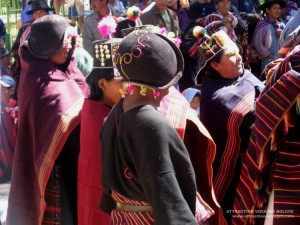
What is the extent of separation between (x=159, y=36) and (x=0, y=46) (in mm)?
6653

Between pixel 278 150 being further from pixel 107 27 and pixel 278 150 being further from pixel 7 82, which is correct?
pixel 7 82

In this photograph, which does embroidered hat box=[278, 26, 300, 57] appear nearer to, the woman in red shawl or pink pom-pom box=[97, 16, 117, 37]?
pink pom-pom box=[97, 16, 117, 37]

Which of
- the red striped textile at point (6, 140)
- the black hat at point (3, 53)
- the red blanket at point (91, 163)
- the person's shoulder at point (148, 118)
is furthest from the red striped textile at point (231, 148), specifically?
the black hat at point (3, 53)

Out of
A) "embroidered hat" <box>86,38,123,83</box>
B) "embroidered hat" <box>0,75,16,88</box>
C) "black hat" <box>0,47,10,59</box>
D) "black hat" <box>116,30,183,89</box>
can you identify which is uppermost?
"black hat" <box>116,30,183,89</box>

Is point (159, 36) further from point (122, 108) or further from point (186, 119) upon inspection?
point (186, 119)

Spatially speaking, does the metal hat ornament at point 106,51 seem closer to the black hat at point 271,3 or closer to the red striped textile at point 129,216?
the red striped textile at point 129,216

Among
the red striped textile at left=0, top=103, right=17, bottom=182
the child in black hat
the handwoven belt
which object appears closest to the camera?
the child in black hat

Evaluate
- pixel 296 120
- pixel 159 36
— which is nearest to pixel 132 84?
pixel 159 36

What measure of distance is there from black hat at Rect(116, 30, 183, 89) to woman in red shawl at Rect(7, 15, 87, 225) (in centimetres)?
141

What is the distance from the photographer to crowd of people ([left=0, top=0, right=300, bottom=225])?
2982 millimetres

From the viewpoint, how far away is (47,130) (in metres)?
4.46

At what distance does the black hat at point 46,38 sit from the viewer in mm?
4539

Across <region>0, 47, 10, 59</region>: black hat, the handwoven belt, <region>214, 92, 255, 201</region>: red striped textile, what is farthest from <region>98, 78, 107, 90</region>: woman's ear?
<region>0, 47, 10, 59</region>: black hat

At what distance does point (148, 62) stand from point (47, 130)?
5.38 feet
